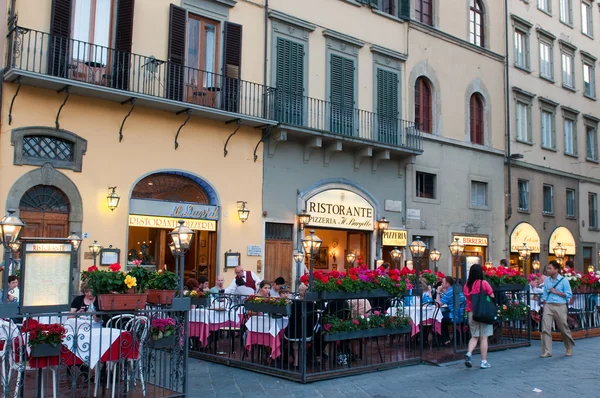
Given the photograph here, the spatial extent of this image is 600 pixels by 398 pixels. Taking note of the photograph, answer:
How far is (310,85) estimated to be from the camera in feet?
64.4

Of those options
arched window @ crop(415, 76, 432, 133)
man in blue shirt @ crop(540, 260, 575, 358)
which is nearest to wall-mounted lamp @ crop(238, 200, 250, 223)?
arched window @ crop(415, 76, 432, 133)

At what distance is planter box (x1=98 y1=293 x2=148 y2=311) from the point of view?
7.83 meters

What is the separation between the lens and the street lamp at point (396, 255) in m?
20.1

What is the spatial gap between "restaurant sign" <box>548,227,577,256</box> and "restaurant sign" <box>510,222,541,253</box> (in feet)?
3.78

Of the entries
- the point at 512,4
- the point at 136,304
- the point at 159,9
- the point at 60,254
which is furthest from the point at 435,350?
the point at 512,4

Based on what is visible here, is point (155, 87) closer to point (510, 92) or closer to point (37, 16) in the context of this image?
point (37, 16)

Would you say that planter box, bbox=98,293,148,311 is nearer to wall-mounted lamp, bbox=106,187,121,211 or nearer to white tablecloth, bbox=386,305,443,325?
white tablecloth, bbox=386,305,443,325

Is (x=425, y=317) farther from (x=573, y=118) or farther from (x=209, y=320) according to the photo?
(x=573, y=118)

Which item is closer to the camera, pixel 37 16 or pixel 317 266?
pixel 37 16

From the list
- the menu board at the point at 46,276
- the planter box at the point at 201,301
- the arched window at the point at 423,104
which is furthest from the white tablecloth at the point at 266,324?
the arched window at the point at 423,104

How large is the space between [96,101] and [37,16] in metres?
2.20

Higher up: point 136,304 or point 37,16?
point 37,16

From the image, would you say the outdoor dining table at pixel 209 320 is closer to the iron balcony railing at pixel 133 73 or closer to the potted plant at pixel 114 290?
the potted plant at pixel 114 290

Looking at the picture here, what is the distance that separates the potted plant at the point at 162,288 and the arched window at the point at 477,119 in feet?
60.1
